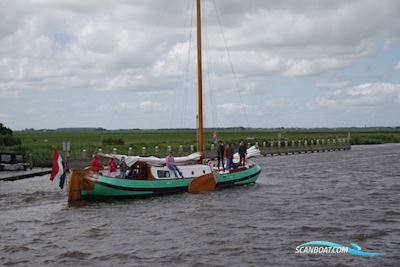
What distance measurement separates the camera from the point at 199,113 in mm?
33875

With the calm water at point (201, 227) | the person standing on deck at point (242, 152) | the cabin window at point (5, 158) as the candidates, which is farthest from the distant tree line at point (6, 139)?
the person standing on deck at point (242, 152)

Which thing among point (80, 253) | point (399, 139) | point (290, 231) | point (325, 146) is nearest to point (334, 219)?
point (290, 231)

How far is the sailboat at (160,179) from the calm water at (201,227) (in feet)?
2.24

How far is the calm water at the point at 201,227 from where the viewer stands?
1739 centimetres

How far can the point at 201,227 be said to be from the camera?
2220 centimetres

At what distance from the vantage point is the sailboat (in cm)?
2838

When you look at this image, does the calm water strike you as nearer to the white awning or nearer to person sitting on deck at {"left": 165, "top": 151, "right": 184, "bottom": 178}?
person sitting on deck at {"left": 165, "top": 151, "right": 184, "bottom": 178}

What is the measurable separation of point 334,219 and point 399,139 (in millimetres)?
113076

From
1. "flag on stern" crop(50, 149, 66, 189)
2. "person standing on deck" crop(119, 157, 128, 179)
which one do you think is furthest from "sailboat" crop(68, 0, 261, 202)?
"flag on stern" crop(50, 149, 66, 189)

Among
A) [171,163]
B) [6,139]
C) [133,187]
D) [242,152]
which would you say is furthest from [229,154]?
[6,139]

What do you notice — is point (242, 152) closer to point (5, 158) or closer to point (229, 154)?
point (229, 154)

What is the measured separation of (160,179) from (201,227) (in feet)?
28.5

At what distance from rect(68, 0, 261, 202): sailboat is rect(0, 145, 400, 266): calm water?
682 millimetres

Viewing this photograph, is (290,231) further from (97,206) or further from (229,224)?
(97,206)
